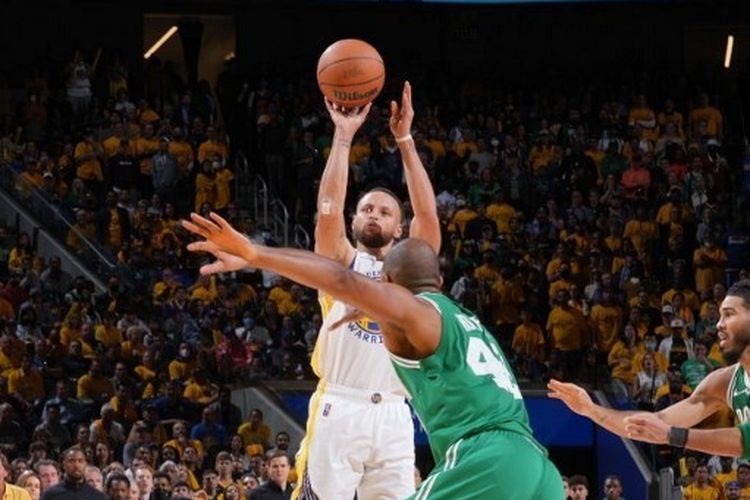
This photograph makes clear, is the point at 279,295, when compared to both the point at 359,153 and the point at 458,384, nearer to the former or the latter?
the point at 359,153

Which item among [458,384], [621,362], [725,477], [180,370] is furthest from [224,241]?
[621,362]

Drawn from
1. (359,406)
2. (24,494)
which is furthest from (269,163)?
(359,406)

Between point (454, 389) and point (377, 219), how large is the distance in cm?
214

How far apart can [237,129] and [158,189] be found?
3.19 meters

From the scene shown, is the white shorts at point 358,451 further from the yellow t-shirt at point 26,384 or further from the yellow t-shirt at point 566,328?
the yellow t-shirt at point 566,328

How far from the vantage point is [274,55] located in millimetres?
29094

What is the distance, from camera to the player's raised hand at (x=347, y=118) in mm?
8828

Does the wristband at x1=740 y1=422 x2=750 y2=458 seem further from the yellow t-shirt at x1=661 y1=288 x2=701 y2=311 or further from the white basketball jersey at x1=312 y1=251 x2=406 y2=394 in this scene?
the yellow t-shirt at x1=661 y1=288 x2=701 y2=311

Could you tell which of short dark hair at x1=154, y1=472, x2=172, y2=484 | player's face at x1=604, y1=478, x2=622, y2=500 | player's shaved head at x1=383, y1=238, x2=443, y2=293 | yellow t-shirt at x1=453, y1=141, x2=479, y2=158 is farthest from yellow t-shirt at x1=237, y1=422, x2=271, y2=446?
player's shaved head at x1=383, y1=238, x2=443, y2=293

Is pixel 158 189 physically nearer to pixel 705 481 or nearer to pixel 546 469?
pixel 705 481

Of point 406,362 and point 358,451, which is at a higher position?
point 406,362

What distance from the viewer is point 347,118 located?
892 cm

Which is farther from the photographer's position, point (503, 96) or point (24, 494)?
point (503, 96)

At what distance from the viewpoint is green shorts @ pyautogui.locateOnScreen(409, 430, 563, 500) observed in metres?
6.61
